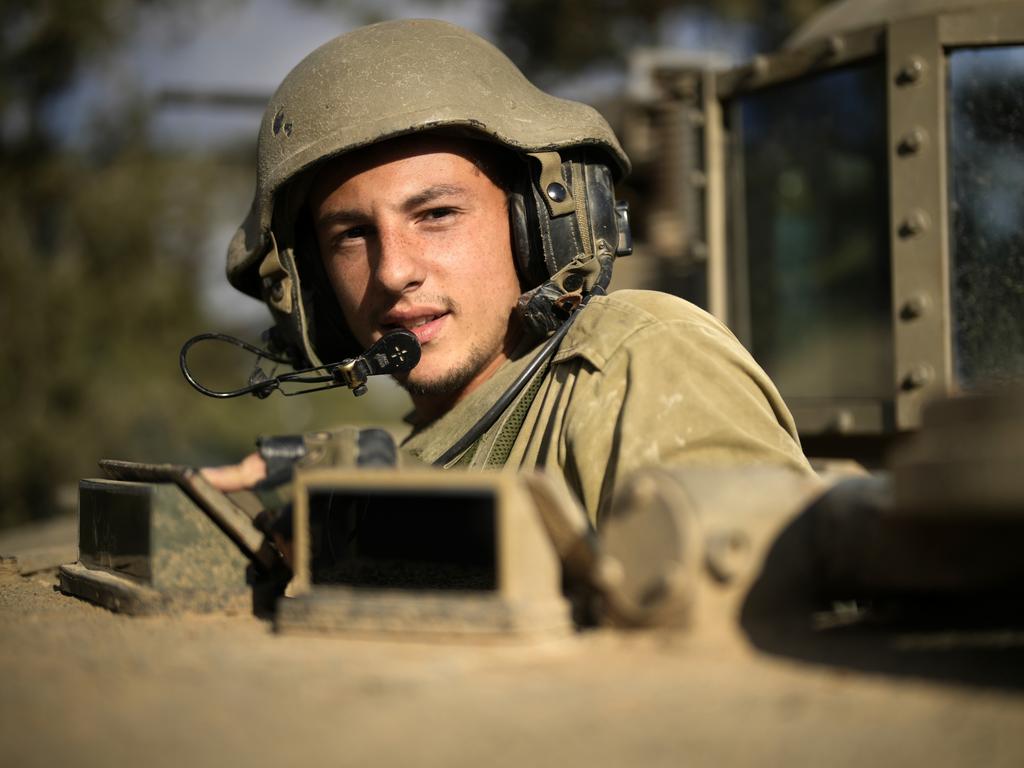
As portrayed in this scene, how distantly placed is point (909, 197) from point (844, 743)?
3495 mm

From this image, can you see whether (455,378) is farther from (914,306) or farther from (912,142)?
(912,142)

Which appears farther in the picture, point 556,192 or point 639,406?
point 556,192

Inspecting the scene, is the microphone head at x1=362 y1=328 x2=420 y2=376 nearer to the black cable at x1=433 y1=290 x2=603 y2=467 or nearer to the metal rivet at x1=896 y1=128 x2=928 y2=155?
the black cable at x1=433 y1=290 x2=603 y2=467

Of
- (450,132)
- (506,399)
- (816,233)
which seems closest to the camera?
(506,399)

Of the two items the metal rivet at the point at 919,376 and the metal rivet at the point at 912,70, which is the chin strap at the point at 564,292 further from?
the metal rivet at the point at 912,70

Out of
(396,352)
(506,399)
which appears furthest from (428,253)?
(506,399)

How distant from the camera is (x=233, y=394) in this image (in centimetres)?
291

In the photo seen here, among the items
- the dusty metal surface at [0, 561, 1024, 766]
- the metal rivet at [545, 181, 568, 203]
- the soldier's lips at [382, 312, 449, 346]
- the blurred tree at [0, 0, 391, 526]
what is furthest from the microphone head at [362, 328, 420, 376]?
the blurred tree at [0, 0, 391, 526]

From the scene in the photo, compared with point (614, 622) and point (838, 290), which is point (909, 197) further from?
point (614, 622)

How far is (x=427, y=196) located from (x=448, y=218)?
0.26 ft

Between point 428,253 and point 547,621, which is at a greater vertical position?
point 428,253

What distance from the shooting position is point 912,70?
4375 millimetres

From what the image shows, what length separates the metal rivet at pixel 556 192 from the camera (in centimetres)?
309

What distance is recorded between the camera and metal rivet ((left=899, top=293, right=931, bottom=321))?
438cm
